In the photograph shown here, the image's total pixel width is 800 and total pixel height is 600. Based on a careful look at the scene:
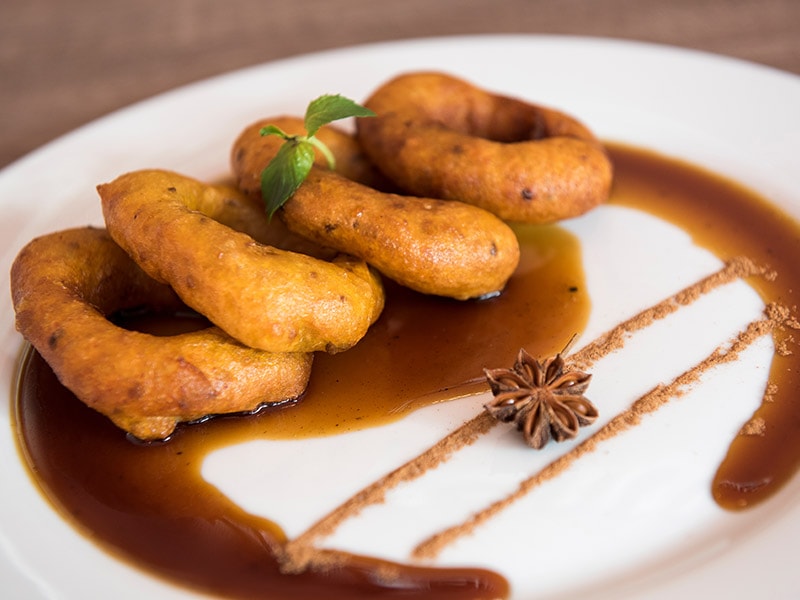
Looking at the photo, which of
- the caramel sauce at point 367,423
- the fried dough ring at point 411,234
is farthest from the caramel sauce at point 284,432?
the fried dough ring at point 411,234

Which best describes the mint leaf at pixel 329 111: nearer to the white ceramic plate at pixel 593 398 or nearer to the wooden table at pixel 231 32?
the white ceramic plate at pixel 593 398

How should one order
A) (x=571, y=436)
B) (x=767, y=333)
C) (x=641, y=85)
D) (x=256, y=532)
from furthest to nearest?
(x=641, y=85) < (x=767, y=333) < (x=571, y=436) < (x=256, y=532)

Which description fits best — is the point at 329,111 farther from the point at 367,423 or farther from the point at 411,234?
the point at 367,423

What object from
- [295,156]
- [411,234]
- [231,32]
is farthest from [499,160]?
[231,32]

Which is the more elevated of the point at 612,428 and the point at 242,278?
the point at 242,278

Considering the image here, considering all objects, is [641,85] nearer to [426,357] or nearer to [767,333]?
[767,333]

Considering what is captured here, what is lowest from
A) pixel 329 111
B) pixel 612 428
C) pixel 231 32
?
pixel 612 428

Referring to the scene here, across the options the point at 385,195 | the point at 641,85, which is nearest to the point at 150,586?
the point at 385,195
